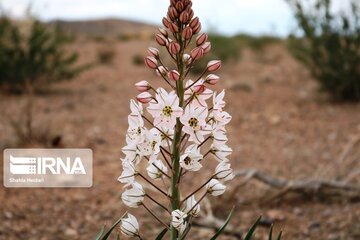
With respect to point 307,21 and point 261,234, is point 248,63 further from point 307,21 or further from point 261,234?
point 261,234

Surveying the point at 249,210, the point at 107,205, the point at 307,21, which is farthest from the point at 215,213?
the point at 307,21

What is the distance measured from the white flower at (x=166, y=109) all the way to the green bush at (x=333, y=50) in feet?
23.5

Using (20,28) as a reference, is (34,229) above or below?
below

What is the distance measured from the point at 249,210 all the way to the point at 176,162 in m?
2.64

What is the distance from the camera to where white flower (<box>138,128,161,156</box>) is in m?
1.79

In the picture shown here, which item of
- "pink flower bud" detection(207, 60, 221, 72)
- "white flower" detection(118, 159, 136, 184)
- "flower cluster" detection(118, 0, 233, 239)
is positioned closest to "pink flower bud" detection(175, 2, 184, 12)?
"flower cluster" detection(118, 0, 233, 239)

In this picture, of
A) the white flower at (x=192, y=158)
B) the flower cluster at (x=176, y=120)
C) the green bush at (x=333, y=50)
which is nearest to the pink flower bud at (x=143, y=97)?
the flower cluster at (x=176, y=120)

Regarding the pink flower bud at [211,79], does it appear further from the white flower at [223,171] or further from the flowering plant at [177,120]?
the white flower at [223,171]

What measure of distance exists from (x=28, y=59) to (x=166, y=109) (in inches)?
341

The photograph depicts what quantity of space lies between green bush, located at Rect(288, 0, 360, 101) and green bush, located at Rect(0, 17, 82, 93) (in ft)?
14.1

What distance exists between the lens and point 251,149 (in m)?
6.39

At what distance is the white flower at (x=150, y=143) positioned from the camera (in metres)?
1.79

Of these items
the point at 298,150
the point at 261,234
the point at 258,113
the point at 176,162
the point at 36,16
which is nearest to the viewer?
the point at 176,162

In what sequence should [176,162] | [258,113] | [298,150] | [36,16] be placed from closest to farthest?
1. [176,162]
2. [298,150]
3. [258,113]
4. [36,16]
